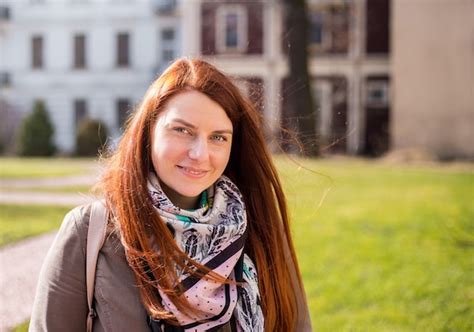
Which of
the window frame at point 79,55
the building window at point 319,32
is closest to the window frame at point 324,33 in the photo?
the building window at point 319,32

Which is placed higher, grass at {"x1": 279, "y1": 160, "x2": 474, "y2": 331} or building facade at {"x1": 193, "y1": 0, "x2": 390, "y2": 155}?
building facade at {"x1": 193, "y1": 0, "x2": 390, "y2": 155}

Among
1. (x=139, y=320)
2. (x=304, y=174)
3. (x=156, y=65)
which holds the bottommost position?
(x=139, y=320)

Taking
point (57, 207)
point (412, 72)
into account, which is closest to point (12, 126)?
point (412, 72)

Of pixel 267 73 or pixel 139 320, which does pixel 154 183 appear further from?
pixel 267 73

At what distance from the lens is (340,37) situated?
2603 cm

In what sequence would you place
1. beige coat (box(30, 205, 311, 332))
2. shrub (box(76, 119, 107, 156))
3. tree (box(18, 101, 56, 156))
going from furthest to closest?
tree (box(18, 101, 56, 156)) → shrub (box(76, 119, 107, 156)) → beige coat (box(30, 205, 311, 332))

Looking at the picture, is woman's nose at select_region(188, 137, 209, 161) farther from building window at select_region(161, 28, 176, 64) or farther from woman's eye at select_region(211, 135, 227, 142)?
building window at select_region(161, 28, 176, 64)

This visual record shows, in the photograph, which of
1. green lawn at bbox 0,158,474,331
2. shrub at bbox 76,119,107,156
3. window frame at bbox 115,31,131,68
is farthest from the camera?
window frame at bbox 115,31,131,68

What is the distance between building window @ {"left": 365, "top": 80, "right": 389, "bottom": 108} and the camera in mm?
25719

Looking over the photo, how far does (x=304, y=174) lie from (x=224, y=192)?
767 millimetres


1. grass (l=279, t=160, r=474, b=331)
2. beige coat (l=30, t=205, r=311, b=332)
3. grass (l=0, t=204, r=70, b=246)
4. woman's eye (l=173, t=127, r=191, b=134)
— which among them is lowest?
grass (l=279, t=160, r=474, b=331)

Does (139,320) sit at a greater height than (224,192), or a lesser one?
lesser

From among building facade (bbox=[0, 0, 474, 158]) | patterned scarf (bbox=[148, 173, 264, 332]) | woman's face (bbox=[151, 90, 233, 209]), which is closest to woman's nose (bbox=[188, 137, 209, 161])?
woman's face (bbox=[151, 90, 233, 209])

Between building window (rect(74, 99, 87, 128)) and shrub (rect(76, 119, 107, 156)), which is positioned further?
building window (rect(74, 99, 87, 128))
